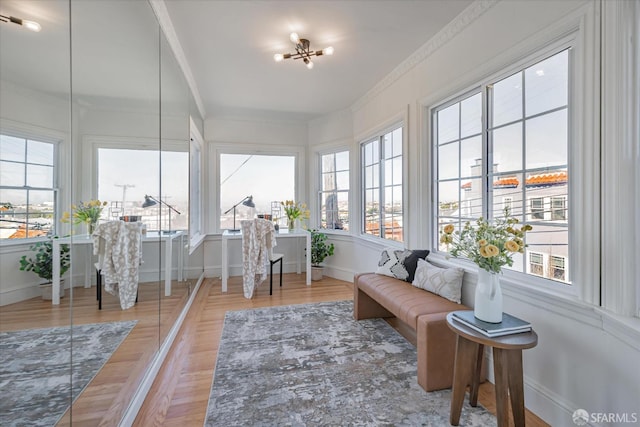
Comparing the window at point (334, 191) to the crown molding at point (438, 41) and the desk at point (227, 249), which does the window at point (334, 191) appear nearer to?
the desk at point (227, 249)

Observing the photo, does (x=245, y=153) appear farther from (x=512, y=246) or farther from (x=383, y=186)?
(x=512, y=246)

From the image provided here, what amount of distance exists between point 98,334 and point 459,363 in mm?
1790

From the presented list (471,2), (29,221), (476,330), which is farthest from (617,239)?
(29,221)

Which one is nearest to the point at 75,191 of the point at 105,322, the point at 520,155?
the point at 105,322

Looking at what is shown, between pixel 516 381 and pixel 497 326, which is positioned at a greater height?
pixel 497 326

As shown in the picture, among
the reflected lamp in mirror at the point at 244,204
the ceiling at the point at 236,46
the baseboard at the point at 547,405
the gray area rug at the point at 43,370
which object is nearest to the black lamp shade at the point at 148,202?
the ceiling at the point at 236,46

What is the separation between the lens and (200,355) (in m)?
2.26

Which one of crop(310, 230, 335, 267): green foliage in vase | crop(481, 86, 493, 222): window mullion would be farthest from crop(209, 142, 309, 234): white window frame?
crop(481, 86, 493, 222): window mullion

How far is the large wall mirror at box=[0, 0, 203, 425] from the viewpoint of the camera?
2.64 ft

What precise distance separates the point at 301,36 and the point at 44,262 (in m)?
2.46

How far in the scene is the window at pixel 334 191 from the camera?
451 centimetres

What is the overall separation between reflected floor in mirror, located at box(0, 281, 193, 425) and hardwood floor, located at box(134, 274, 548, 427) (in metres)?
0.18

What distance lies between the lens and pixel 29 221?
82 centimetres

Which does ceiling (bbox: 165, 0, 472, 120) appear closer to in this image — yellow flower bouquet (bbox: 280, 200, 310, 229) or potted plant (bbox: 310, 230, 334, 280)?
yellow flower bouquet (bbox: 280, 200, 310, 229)
